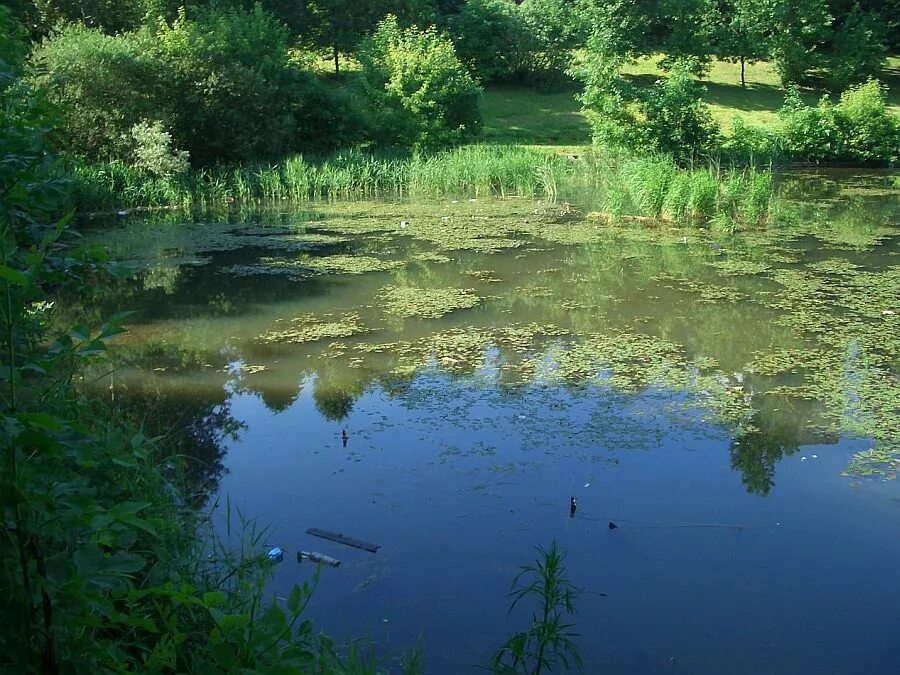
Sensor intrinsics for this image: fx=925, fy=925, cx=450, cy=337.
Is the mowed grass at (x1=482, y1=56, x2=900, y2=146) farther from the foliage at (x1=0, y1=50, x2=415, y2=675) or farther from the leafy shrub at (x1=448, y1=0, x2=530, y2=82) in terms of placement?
the foliage at (x1=0, y1=50, x2=415, y2=675)

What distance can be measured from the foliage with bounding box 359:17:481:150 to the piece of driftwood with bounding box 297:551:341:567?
549 inches

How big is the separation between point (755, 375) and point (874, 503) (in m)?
1.82

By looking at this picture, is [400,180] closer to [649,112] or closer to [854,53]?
[649,112]

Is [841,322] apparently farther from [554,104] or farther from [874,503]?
[554,104]

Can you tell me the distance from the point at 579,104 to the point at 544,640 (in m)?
22.8

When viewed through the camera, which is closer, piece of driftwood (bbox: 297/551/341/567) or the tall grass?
piece of driftwood (bbox: 297/551/341/567)

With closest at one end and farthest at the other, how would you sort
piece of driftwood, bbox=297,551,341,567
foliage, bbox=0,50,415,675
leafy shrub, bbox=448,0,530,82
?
foliage, bbox=0,50,415,675 → piece of driftwood, bbox=297,551,341,567 → leafy shrub, bbox=448,0,530,82

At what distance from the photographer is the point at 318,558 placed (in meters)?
3.74


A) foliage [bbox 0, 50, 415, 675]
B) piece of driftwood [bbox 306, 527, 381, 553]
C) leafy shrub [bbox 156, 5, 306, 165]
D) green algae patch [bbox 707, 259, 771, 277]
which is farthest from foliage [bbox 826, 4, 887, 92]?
foliage [bbox 0, 50, 415, 675]

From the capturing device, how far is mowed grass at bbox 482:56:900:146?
21.3 m

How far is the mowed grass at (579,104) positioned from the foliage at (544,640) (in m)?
16.3

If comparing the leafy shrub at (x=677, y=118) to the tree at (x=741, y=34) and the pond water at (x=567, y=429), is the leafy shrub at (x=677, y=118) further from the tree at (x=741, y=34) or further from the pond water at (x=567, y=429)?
the tree at (x=741, y=34)

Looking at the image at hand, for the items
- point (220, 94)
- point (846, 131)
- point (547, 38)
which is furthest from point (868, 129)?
point (220, 94)

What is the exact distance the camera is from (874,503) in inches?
168
